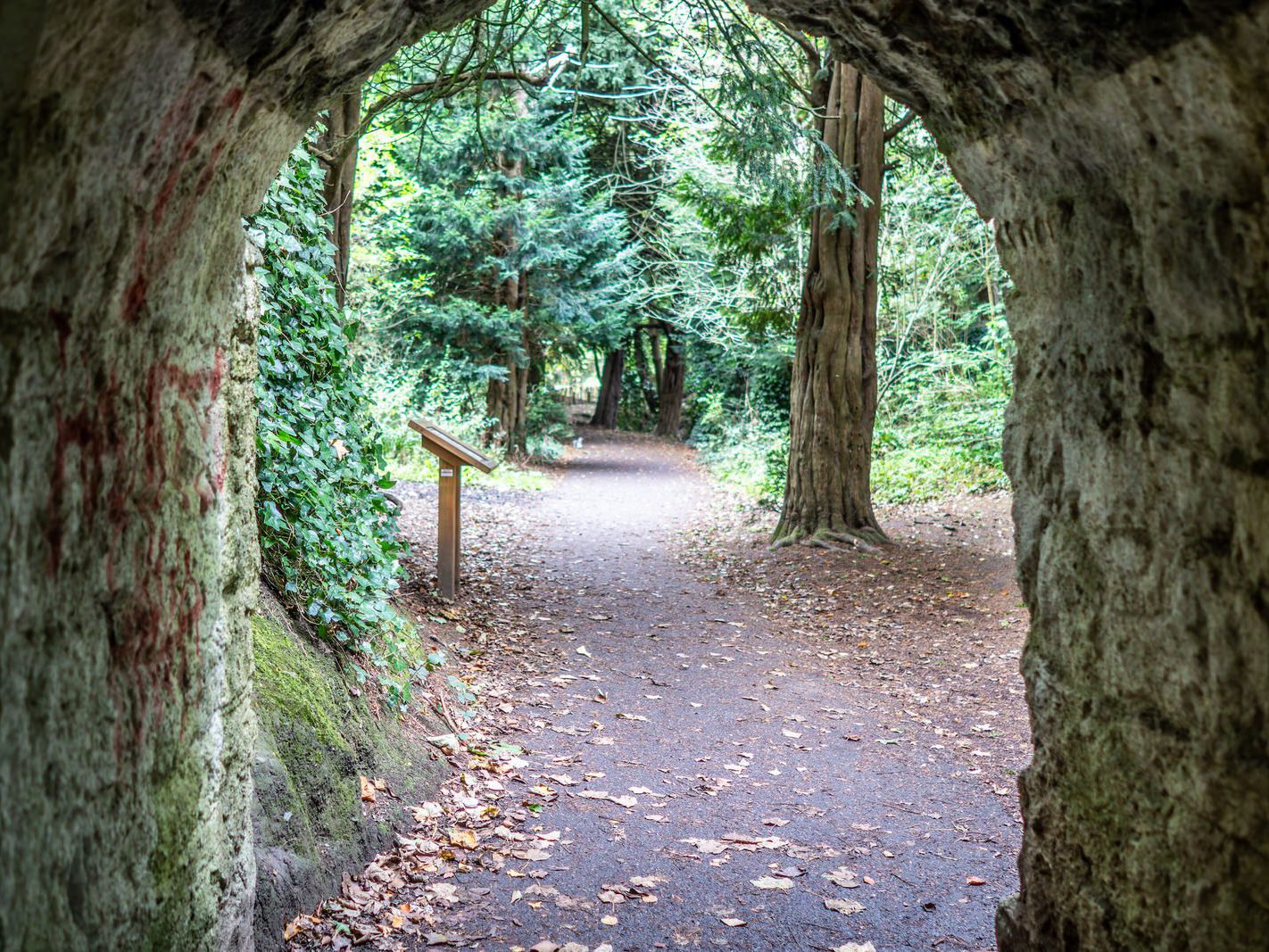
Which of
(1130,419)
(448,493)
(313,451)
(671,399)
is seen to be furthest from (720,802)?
(671,399)

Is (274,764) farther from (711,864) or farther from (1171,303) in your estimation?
(1171,303)

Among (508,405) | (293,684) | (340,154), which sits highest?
(340,154)

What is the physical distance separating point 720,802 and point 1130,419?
137 inches

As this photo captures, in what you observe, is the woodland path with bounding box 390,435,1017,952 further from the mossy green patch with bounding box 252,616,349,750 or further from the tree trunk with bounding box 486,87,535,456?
the tree trunk with bounding box 486,87,535,456

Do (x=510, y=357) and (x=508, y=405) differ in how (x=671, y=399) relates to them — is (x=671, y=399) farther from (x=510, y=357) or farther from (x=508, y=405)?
(x=510, y=357)

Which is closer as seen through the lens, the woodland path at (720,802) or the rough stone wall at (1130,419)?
the rough stone wall at (1130,419)

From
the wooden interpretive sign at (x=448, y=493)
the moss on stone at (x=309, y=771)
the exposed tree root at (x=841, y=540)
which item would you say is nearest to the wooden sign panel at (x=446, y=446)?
the wooden interpretive sign at (x=448, y=493)

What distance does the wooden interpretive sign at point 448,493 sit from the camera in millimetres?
8586

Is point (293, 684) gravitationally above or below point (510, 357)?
below

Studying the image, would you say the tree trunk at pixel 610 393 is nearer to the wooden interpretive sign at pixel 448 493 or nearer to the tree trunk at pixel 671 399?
the tree trunk at pixel 671 399

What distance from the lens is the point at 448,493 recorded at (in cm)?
875

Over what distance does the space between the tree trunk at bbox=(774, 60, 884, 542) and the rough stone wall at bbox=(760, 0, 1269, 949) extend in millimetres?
8424

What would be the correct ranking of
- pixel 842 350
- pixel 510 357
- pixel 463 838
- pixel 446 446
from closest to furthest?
pixel 463 838 < pixel 446 446 < pixel 842 350 < pixel 510 357

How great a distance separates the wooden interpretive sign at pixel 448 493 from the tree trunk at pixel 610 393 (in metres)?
24.5
